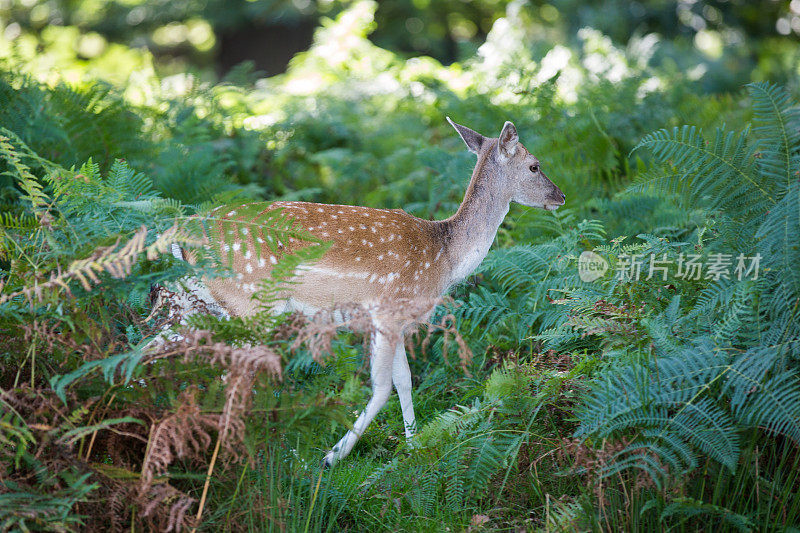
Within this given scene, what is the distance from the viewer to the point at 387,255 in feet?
14.4

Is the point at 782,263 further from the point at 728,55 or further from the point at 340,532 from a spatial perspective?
the point at 728,55

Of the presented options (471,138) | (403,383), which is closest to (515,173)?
(471,138)

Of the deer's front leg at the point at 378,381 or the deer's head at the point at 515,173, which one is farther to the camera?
the deer's head at the point at 515,173

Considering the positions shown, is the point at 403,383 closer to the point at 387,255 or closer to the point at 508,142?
the point at 387,255

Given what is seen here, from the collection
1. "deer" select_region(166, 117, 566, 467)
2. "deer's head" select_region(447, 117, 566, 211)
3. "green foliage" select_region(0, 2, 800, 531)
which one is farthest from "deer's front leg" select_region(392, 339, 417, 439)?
"deer's head" select_region(447, 117, 566, 211)

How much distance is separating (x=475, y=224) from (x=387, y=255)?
2.30ft

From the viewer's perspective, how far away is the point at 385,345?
13.8 feet

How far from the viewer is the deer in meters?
4.18

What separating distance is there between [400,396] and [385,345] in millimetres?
369

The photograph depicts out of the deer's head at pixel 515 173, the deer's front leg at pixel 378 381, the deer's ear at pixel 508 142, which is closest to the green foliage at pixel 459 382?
the deer's front leg at pixel 378 381

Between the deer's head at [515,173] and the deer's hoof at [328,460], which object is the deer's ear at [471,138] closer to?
the deer's head at [515,173]

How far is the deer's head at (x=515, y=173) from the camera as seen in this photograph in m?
4.94

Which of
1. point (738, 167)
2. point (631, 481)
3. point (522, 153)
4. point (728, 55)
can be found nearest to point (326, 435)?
point (631, 481)

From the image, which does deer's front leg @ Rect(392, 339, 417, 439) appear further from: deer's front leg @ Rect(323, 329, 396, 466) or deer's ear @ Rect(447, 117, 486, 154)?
deer's ear @ Rect(447, 117, 486, 154)
